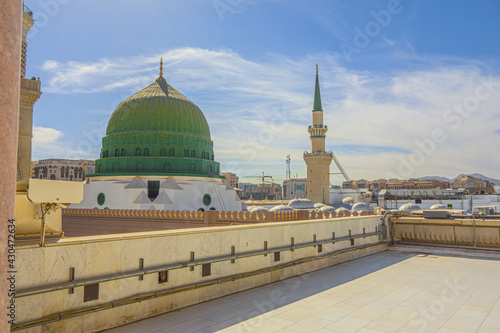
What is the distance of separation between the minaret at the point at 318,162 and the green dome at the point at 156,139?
36.5 meters

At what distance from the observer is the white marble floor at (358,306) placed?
224 inches

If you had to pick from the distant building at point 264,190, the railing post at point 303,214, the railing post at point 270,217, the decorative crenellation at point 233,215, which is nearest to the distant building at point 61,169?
the distant building at point 264,190

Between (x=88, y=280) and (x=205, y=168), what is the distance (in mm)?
22138

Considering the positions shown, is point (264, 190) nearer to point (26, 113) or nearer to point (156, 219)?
point (26, 113)

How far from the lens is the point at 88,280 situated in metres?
5.41

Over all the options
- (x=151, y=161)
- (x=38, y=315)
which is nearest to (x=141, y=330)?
(x=38, y=315)

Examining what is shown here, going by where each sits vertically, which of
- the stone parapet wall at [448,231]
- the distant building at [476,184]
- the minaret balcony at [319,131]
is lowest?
the stone parapet wall at [448,231]

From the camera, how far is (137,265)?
6160 mm

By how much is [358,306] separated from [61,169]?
317ft

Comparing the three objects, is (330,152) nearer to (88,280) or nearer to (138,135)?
(138,135)

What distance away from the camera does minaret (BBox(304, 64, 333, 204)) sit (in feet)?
205

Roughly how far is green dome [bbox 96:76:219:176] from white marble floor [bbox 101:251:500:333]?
18400 millimetres

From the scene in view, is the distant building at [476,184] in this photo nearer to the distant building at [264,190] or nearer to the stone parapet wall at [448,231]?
the distant building at [264,190]

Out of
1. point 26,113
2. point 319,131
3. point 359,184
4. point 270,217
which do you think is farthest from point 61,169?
point 359,184
